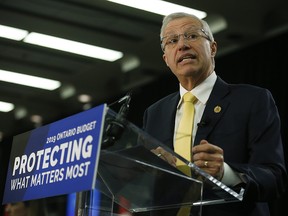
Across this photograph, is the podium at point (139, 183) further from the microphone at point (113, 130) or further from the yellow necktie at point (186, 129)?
the yellow necktie at point (186, 129)

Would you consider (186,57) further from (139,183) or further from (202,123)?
(139,183)

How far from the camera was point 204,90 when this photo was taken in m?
1.93

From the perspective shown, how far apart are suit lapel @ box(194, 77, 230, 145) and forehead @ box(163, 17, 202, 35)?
10.2 inches

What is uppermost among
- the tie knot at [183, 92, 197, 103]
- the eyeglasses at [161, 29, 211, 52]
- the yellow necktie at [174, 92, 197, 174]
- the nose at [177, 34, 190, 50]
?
the eyeglasses at [161, 29, 211, 52]

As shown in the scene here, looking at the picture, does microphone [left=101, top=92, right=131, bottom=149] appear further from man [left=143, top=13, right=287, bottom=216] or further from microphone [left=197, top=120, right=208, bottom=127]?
microphone [left=197, top=120, right=208, bottom=127]

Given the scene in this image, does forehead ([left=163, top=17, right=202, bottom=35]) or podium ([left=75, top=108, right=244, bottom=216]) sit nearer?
podium ([left=75, top=108, right=244, bottom=216])

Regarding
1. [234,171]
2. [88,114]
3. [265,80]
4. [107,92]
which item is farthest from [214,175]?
[107,92]

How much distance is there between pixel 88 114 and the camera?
1317 millimetres

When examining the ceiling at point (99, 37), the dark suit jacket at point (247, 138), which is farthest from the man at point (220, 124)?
the ceiling at point (99, 37)

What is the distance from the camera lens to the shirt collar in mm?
1888

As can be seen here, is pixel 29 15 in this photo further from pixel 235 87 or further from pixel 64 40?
pixel 235 87

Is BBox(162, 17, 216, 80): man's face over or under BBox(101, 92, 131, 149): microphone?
over

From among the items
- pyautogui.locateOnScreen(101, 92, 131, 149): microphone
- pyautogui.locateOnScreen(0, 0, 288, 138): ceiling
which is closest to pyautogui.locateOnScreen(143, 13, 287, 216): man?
pyautogui.locateOnScreen(101, 92, 131, 149): microphone

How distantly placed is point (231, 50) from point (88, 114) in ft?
16.6
